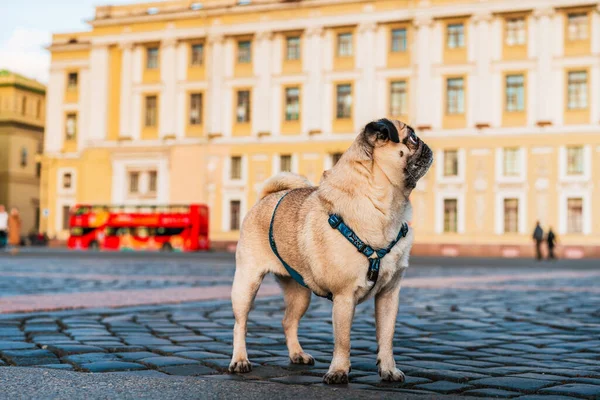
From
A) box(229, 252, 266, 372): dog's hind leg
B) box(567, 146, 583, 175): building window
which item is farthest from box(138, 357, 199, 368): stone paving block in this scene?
box(567, 146, 583, 175): building window

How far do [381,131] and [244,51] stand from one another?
47184 mm

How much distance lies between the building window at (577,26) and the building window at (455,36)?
5.49 metres

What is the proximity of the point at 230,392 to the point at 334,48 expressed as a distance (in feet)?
149

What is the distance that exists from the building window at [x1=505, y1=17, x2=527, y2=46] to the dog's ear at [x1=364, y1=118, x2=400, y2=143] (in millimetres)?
42620

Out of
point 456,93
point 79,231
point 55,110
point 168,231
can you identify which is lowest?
point 79,231

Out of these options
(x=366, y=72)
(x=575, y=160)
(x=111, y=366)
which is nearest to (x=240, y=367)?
(x=111, y=366)

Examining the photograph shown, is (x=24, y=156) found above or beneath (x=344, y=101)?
beneath

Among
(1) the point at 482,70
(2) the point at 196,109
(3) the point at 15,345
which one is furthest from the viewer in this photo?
(2) the point at 196,109

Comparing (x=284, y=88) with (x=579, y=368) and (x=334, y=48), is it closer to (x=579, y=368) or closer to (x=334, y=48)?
(x=334, y=48)

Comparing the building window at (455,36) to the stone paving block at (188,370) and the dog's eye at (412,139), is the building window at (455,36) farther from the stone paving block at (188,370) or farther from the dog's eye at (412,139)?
the dog's eye at (412,139)

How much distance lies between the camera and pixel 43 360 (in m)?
5.58

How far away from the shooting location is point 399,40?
47.6 meters

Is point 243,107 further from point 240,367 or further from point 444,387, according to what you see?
point 444,387

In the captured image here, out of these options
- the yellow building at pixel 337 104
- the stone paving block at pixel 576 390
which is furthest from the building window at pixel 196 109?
the stone paving block at pixel 576 390
